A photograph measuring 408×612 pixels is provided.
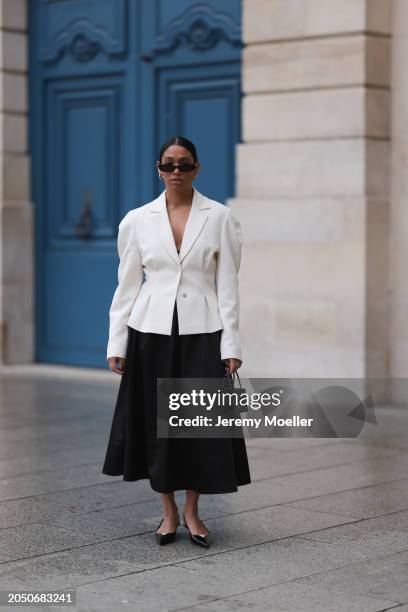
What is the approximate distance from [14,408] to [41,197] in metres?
3.11

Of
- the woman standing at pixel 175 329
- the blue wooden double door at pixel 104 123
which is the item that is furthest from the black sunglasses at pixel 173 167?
the blue wooden double door at pixel 104 123

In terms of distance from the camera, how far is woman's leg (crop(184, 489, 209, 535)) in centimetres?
644

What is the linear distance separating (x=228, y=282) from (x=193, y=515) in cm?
113

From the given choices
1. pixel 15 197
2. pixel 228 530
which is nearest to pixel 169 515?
pixel 228 530

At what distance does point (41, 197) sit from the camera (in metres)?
13.4

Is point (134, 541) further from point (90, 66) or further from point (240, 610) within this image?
point (90, 66)

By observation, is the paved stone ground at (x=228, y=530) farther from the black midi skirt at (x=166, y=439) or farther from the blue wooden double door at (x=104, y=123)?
the blue wooden double door at (x=104, y=123)


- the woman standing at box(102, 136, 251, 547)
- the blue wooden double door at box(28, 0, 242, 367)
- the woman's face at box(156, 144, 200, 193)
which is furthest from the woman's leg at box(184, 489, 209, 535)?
the blue wooden double door at box(28, 0, 242, 367)

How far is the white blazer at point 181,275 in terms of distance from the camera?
6449 mm

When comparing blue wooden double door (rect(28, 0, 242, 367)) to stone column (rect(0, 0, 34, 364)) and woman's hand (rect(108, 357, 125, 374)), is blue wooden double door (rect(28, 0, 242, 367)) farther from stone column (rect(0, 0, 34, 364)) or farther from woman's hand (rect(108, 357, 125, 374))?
woman's hand (rect(108, 357, 125, 374))

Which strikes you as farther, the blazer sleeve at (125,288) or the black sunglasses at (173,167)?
the blazer sleeve at (125,288)

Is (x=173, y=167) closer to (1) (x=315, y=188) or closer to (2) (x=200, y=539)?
(2) (x=200, y=539)

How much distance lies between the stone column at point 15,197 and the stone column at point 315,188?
299 cm

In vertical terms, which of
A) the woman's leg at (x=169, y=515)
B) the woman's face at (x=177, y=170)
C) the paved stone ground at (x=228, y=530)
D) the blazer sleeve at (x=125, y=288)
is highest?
the woman's face at (x=177, y=170)
